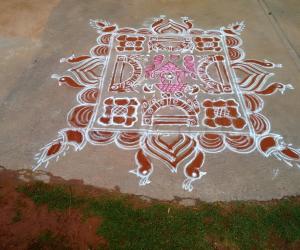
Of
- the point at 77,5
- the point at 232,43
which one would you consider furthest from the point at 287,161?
the point at 77,5

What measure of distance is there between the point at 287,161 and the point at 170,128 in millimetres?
1285

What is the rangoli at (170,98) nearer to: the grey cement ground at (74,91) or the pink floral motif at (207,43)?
the pink floral motif at (207,43)

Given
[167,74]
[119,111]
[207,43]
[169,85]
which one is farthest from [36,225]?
[207,43]

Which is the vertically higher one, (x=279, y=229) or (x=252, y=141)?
(x=252, y=141)

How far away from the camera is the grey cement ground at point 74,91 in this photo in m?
3.57

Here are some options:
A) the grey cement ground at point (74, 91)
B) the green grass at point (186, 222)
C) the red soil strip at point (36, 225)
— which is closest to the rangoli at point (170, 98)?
the grey cement ground at point (74, 91)

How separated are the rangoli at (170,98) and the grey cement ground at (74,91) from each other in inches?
4.6

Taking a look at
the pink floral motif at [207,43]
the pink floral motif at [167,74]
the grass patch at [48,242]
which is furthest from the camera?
the pink floral motif at [207,43]

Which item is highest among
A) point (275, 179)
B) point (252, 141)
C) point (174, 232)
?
point (252, 141)

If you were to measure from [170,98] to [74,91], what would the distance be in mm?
1207

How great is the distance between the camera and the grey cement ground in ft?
11.7

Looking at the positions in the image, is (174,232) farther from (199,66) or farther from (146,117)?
(199,66)

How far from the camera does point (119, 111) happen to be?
428cm

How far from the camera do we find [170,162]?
3.75 metres
